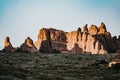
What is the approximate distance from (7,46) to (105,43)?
42.3 metres

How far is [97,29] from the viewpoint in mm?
181125

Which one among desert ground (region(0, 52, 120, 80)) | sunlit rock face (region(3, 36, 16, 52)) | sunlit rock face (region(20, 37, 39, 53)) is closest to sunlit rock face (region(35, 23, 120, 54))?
sunlit rock face (region(20, 37, 39, 53))

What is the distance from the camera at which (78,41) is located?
18188 centimetres

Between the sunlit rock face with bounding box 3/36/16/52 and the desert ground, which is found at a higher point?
the sunlit rock face with bounding box 3/36/16/52

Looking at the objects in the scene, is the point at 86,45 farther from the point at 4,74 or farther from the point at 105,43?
the point at 4,74

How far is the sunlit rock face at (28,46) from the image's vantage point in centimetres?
16025

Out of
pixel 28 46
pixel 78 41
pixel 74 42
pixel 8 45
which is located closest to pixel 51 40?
pixel 74 42

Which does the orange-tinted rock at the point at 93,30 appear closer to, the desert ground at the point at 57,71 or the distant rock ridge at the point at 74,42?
the distant rock ridge at the point at 74,42

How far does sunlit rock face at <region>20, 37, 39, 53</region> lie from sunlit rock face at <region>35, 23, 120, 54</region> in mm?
4379

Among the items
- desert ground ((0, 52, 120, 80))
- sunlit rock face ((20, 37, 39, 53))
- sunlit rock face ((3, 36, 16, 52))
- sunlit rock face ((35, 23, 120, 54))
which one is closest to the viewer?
desert ground ((0, 52, 120, 80))

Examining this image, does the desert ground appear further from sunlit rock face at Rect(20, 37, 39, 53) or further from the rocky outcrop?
the rocky outcrop

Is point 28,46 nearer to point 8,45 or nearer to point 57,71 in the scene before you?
point 8,45

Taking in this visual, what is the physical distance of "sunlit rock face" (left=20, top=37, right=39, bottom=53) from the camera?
160 metres

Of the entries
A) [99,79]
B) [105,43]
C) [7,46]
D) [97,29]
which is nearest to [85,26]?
[97,29]
